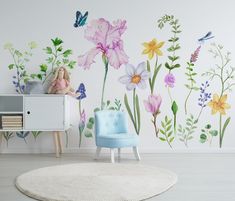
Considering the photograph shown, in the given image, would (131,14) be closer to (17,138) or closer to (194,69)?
(194,69)

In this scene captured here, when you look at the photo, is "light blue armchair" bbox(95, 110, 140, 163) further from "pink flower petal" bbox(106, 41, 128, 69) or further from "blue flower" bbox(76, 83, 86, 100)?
"pink flower petal" bbox(106, 41, 128, 69)

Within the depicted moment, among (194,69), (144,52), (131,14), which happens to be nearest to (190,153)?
(194,69)

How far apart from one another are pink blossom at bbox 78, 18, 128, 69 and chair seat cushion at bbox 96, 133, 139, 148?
1131 mm

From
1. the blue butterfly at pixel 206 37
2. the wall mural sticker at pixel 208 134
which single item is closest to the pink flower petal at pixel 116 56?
the blue butterfly at pixel 206 37

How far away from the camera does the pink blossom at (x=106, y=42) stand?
460 centimetres

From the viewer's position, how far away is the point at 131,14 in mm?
4648

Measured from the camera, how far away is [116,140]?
149 inches

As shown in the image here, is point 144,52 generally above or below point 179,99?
above

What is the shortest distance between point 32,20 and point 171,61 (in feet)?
6.39

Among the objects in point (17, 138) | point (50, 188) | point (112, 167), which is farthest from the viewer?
point (17, 138)

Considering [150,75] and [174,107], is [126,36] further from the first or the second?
[174,107]

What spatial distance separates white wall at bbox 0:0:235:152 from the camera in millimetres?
4555

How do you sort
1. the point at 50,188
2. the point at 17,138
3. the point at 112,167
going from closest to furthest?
the point at 50,188 < the point at 112,167 < the point at 17,138

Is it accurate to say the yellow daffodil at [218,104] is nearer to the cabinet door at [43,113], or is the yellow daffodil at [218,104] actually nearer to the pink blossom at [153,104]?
the pink blossom at [153,104]
